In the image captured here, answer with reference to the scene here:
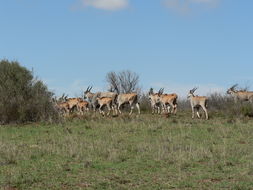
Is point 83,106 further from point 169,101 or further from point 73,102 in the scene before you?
point 169,101

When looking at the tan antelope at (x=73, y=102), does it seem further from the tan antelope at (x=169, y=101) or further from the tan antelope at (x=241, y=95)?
the tan antelope at (x=241, y=95)

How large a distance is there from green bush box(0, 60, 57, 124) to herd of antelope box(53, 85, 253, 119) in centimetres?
318

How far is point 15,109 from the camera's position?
27141mm

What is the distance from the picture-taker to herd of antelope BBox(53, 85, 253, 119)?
108 feet

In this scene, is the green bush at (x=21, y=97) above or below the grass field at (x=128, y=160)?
above

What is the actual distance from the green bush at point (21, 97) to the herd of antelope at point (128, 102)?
3.18m

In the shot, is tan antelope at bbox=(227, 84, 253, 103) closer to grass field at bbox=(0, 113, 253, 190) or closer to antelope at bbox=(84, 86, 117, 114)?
antelope at bbox=(84, 86, 117, 114)

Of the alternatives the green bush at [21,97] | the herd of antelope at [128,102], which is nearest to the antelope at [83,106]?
Answer: the herd of antelope at [128,102]

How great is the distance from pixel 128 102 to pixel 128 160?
69.9ft

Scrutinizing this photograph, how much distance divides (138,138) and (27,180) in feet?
27.4

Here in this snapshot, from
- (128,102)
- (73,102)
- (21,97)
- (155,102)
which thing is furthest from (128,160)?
(73,102)

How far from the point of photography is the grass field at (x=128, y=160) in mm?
10258

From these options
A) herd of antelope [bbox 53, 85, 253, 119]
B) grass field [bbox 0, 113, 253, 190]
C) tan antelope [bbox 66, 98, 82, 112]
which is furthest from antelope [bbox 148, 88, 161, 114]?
grass field [bbox 0, 113, 253, 190]

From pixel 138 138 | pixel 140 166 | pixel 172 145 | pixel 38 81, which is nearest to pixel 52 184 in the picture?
pixel 140 166
